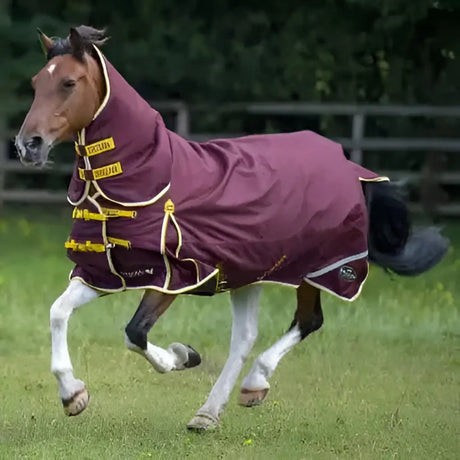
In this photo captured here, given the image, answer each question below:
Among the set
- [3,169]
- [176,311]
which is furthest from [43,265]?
[3,169]

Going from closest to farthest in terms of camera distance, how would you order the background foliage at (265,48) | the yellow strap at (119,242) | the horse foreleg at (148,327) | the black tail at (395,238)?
the yellow strap at (119,242)
the horse foreleg at (148,327)
the black tail at (395,238)
the background foliage at (265,48)

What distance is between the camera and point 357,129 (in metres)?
17.0

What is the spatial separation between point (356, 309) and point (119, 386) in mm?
3265

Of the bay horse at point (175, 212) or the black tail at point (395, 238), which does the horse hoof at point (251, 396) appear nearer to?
the bay horse at point (175, 212)

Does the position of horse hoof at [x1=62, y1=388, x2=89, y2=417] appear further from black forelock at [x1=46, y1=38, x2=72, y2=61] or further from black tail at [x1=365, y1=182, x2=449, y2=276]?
black tail at [x1=365, y1=182, x2=449, y2=276]

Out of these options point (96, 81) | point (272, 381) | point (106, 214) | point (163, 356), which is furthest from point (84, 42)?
point (272, 381)

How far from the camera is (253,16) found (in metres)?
17.2

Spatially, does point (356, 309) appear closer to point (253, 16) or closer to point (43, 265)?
point (43, 265)

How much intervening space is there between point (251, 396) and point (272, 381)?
164 cm

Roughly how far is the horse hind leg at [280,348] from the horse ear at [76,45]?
184cm

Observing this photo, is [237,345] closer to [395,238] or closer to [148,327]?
[148,327]

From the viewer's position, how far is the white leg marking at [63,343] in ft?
19.4

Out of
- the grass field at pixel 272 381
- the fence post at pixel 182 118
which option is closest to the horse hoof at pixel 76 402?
the grass field at pixel 272 381

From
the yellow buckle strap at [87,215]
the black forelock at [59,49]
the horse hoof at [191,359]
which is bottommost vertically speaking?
the horse hoof at [191,359]
